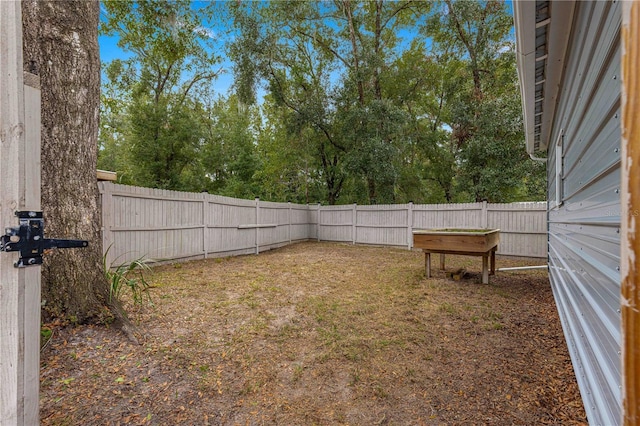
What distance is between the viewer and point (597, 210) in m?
1.58

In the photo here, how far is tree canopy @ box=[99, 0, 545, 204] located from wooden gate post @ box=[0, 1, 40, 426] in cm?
797

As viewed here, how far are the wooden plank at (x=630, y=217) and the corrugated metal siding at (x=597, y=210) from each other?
97cm

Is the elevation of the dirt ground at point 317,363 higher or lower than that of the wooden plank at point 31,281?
lower

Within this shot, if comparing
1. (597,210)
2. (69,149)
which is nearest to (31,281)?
(69,149)

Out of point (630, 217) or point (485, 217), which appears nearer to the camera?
point (630, 217)

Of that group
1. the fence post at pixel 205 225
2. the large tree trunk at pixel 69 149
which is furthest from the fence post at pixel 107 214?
the large tree trunk at pixel 69 149

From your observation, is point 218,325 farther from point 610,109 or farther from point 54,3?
point 610,109

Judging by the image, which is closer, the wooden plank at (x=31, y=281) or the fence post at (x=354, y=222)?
the wooden plank at (x=31, y=281)

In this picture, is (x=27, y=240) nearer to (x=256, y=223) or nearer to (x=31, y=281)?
(x=31, y=281)

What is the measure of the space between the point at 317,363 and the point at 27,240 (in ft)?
7.05

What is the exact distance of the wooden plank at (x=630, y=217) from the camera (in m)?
0.44

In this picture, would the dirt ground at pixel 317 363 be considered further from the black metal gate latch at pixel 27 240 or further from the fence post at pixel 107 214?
the fence post at pixel 107 214

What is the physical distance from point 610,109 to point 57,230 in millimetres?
3508

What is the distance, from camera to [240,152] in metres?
16.8
